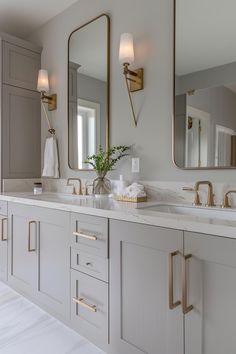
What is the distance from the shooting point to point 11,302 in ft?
6.76

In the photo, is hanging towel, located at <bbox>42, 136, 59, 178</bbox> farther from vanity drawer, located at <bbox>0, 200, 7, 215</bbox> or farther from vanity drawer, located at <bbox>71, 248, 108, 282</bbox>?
vanity drawer, located at <bbox>71, 248, 108, 282</bbox>

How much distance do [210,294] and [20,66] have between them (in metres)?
2.68

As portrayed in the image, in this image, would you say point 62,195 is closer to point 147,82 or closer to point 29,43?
point 147,82

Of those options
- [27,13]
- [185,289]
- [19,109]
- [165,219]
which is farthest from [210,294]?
[27,13]

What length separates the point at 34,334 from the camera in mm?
1674

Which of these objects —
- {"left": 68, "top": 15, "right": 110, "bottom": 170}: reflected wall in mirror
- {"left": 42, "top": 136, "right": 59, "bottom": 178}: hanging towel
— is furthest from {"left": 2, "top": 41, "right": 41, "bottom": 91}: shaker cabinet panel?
{"left": 42, "top": 136, "right": 59, "bottom": 178}: hanging towel

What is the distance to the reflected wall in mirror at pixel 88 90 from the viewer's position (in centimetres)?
219

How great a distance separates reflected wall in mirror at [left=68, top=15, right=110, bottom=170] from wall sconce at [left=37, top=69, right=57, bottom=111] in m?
0.24

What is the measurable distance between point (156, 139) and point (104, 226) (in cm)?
78

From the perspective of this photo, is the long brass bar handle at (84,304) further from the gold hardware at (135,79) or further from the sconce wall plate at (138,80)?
the sconce wall plate at (138,80)

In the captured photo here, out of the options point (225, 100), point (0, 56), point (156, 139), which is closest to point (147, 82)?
point (156, 139)

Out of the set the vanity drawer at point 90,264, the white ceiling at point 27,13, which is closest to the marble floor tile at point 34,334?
the vanity drawer at point 90,264

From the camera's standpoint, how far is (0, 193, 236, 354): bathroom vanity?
102cm

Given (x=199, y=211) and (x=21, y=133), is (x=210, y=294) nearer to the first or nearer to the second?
(x=199, y=211)
